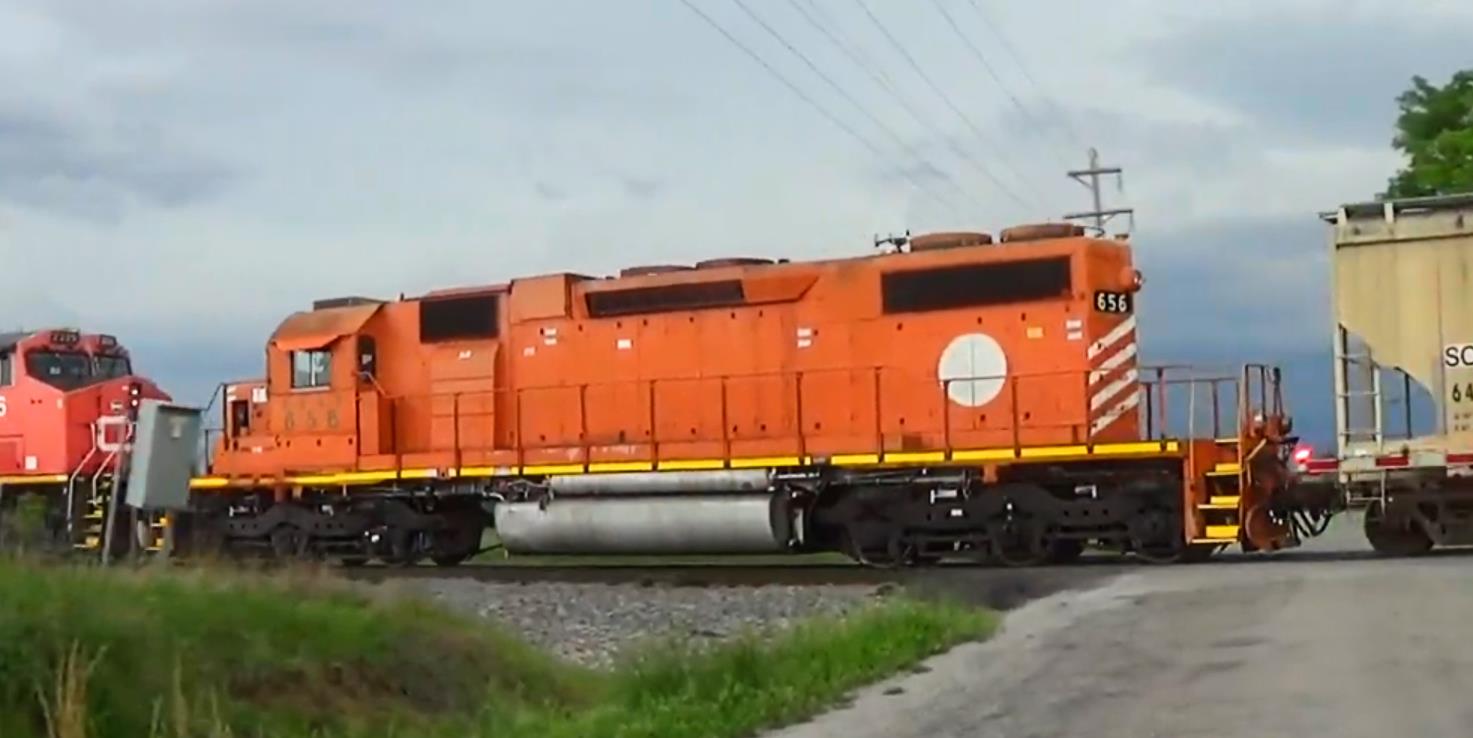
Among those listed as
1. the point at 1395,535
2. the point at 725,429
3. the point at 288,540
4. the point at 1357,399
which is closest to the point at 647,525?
the point at 725,429

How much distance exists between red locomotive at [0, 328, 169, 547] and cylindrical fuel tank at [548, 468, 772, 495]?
703 centimetres

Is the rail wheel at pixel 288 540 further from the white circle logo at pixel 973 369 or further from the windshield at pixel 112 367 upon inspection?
the white circle logo at pixel 973 369

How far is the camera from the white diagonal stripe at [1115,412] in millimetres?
18375

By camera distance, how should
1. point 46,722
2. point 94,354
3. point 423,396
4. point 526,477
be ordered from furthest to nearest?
point 94,354
point 423,396
point 526,477
point 46,722

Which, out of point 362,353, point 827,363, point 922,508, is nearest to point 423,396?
point 362,353

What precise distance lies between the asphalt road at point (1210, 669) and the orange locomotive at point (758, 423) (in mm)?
3269

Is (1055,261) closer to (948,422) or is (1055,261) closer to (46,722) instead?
(948,422)

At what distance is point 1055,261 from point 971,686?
928cm

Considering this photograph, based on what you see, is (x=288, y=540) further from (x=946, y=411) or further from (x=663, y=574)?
(x=946, y=411)

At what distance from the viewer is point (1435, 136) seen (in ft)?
132

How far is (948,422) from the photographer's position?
1909 cm

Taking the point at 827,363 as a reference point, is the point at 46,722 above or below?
below

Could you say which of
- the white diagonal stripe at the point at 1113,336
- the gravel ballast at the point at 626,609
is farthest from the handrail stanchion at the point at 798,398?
the white diagonal stripe at the point at 1113,336

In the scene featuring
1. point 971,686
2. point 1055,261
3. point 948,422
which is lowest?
point 971,686
